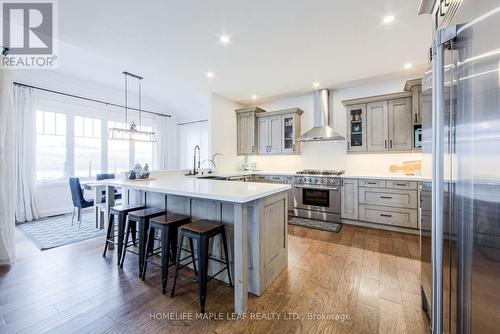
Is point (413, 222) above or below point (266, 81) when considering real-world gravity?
below

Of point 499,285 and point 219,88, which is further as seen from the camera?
point 219,88

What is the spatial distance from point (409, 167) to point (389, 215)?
102cm

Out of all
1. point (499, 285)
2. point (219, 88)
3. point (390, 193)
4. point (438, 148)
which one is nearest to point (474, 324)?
point (499, 285)

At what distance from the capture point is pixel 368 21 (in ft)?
7.47

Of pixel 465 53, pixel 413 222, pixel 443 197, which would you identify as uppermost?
pixel 465 53

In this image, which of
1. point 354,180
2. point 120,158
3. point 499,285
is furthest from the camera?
point 120,158

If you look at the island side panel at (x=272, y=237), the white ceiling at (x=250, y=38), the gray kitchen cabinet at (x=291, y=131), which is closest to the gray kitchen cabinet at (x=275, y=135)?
the gray kitchen cabinet at (x=291, y=131)

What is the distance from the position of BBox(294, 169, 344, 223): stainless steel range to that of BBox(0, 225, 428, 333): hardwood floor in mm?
1269

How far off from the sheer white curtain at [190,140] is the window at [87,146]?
243 centimetres

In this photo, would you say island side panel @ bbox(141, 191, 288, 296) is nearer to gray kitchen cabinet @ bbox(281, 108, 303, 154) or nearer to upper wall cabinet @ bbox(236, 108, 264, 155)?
gray kitchen cabinet @ bbox(281, 108, 303, 154)

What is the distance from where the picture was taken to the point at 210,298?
6.14 ft

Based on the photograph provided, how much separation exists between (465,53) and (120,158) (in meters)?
6.72

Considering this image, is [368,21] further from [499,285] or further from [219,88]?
[219,88]

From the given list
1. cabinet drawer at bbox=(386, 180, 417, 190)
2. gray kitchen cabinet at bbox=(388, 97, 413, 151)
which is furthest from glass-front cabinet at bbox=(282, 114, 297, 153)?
cabinet drawer at bbox=(386, 180, 417, 190)
